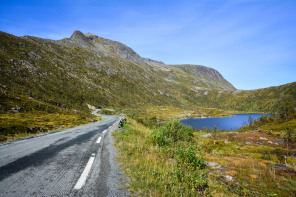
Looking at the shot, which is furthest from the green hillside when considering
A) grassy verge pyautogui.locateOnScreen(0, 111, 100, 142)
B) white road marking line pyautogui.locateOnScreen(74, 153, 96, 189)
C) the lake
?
the lake

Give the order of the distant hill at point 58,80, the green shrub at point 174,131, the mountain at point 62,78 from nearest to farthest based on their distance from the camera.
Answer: the green shrub at point 174,131 → the distant hill at point 58,80 → the mountain at point 62,78

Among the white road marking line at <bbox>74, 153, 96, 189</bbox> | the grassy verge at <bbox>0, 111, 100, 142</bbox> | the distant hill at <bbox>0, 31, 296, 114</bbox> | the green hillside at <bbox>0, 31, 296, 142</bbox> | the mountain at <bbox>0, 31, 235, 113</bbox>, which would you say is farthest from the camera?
the mountain at <bbox>0, 31, 235, 113</bbox>

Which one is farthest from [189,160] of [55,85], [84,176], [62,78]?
[62,78]

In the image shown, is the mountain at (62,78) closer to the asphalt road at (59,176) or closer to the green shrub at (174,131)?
the asphalt road at (59,176)

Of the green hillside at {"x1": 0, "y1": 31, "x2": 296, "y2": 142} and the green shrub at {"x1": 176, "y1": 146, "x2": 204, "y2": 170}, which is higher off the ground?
the green hillside at {"x1": 0, "y1": 31, "x2": 296, "y2": 142}

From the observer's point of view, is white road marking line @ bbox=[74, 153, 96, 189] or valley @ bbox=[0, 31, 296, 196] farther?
valley @ bbox=[0, 31, 296, 196]

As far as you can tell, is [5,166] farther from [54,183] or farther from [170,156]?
[170,156]

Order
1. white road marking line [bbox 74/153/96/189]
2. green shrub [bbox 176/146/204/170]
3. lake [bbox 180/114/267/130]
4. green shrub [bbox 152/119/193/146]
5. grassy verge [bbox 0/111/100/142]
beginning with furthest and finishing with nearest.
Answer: lake [bbox 180/114/267/130] < green shrub [bbox 152/119/193/146] < grassy verge [bbox 0/111/100/142] < green shrub [bbox 176/146/204/170] < white road marking line [bbox 74/153/96/189]

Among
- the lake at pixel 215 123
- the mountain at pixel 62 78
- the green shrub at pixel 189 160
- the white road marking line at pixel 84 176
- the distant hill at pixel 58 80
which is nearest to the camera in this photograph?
the white road marking line at pixel 84 176

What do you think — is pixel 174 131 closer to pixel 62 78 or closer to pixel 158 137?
pixel 158 137

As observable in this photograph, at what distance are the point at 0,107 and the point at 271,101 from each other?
264 metres

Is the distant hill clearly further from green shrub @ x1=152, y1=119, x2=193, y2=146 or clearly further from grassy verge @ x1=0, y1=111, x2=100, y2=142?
green shrub @ x1=152, y1=119, x2=193, y2=146

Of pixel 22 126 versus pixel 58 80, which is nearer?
pixel 22 126

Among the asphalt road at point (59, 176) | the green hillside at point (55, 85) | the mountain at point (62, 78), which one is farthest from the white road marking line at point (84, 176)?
the mountain at point (62, 78)
